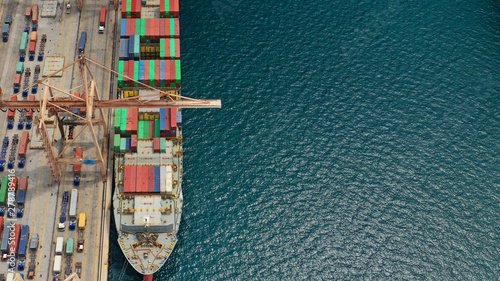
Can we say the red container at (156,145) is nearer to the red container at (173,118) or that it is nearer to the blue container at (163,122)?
the blue container at (163,122)

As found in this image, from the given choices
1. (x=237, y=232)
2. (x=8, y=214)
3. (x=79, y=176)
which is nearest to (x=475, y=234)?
(x=237, y=232)

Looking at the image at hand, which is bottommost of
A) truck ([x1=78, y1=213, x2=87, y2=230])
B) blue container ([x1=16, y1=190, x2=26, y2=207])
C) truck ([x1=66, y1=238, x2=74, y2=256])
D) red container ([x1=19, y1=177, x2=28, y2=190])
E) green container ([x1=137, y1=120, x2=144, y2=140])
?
truck ([x1=66, y1=238, x2=74, y2=256])

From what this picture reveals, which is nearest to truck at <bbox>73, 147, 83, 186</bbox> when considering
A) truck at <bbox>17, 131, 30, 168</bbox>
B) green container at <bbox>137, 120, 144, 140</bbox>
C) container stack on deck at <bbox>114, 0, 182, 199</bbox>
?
container stack on deck at <bbox>114, 0, 182, 199</bbox>

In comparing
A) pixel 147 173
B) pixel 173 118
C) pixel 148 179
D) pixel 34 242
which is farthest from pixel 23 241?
pixel 173 118

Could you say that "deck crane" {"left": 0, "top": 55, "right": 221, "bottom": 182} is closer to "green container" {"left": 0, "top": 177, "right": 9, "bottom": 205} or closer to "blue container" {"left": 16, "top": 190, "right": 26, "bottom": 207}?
"blue container" {"left": 16, "top": 190, "right": 26, "bottom": 207}

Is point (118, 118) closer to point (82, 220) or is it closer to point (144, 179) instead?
point (144, 179)

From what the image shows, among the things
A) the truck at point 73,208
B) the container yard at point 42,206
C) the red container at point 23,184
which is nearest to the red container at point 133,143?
the container yard at point 42,206

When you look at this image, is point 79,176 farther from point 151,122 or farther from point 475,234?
point 475,234

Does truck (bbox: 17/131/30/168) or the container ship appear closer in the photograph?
the container ship

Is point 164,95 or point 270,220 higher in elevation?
point 164,95
